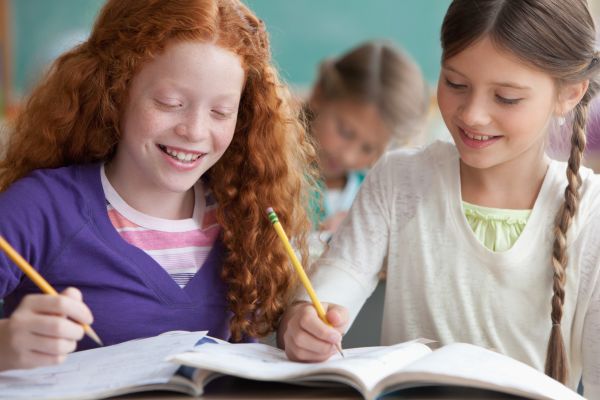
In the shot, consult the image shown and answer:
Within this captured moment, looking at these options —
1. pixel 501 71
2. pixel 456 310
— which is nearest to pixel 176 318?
pixel 456 310

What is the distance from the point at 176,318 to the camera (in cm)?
119

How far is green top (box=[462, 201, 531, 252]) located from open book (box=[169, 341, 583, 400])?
0.35 m

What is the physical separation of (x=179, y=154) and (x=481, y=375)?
525 millimetres

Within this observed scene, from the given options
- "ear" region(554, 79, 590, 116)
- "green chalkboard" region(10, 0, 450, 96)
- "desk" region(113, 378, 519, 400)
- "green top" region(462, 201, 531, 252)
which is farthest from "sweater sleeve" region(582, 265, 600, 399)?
"green chalkboard" region(10, 0, 450, 96)

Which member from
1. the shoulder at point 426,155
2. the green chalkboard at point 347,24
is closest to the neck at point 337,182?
the shoulder at point 426,155

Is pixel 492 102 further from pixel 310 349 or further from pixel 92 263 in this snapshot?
pixel 92 263

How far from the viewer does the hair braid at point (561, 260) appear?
1220mm

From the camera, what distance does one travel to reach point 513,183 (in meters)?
1.32

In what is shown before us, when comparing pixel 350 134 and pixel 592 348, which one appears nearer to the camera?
pixel 592 348

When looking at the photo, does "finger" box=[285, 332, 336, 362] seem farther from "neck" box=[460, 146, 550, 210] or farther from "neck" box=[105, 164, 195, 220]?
"neck" box=[460, 146, 550, 210]

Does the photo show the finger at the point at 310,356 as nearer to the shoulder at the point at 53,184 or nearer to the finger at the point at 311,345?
the finger at the point at 311,345

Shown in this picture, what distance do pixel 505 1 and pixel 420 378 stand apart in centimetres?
61

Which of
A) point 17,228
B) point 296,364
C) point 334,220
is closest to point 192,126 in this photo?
point 17,228

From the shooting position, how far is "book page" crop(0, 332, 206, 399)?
33.0 inches
